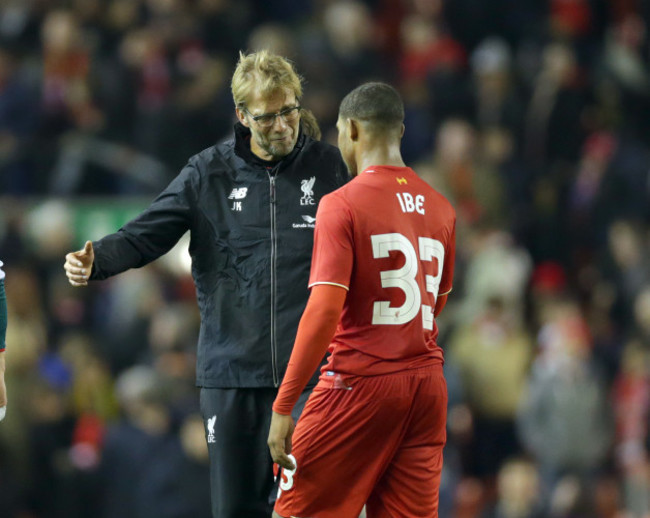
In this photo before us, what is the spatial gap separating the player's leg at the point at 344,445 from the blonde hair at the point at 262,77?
4.02ft

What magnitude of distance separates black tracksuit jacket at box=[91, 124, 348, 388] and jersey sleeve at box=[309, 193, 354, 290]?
0.62 metres

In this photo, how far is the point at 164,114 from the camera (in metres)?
10.5

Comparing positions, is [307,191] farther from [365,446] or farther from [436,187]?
[436,187]

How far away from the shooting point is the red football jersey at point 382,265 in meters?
4.46

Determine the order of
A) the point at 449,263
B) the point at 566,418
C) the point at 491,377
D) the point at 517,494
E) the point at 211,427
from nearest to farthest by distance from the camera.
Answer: the point at 449,263 → the point at 211,427 → the point at 517,494 → the point at 566,418 → the point at 491,377

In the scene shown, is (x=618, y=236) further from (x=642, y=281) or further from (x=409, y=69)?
(x=409, y=69)

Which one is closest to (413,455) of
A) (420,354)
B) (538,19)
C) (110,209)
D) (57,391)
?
(420,354)

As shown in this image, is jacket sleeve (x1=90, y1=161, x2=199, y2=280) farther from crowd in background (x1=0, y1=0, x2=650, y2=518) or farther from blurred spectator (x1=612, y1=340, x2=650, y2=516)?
blurred spectator (x1=612, y1=340, x2=650, y2=516)

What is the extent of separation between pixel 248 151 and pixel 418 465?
1.50 meters

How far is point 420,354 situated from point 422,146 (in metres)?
6.76

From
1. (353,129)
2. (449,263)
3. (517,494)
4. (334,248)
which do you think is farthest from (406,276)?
(517,494)

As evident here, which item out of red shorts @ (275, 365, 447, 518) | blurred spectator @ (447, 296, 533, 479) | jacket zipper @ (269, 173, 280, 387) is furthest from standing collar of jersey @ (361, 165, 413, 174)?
blurred spectator @ (447, 296, 533, 479)

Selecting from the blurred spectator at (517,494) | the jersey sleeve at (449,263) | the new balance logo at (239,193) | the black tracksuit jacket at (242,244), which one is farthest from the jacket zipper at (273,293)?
the blurred spectator at (517,494)

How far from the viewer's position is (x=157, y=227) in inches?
204
